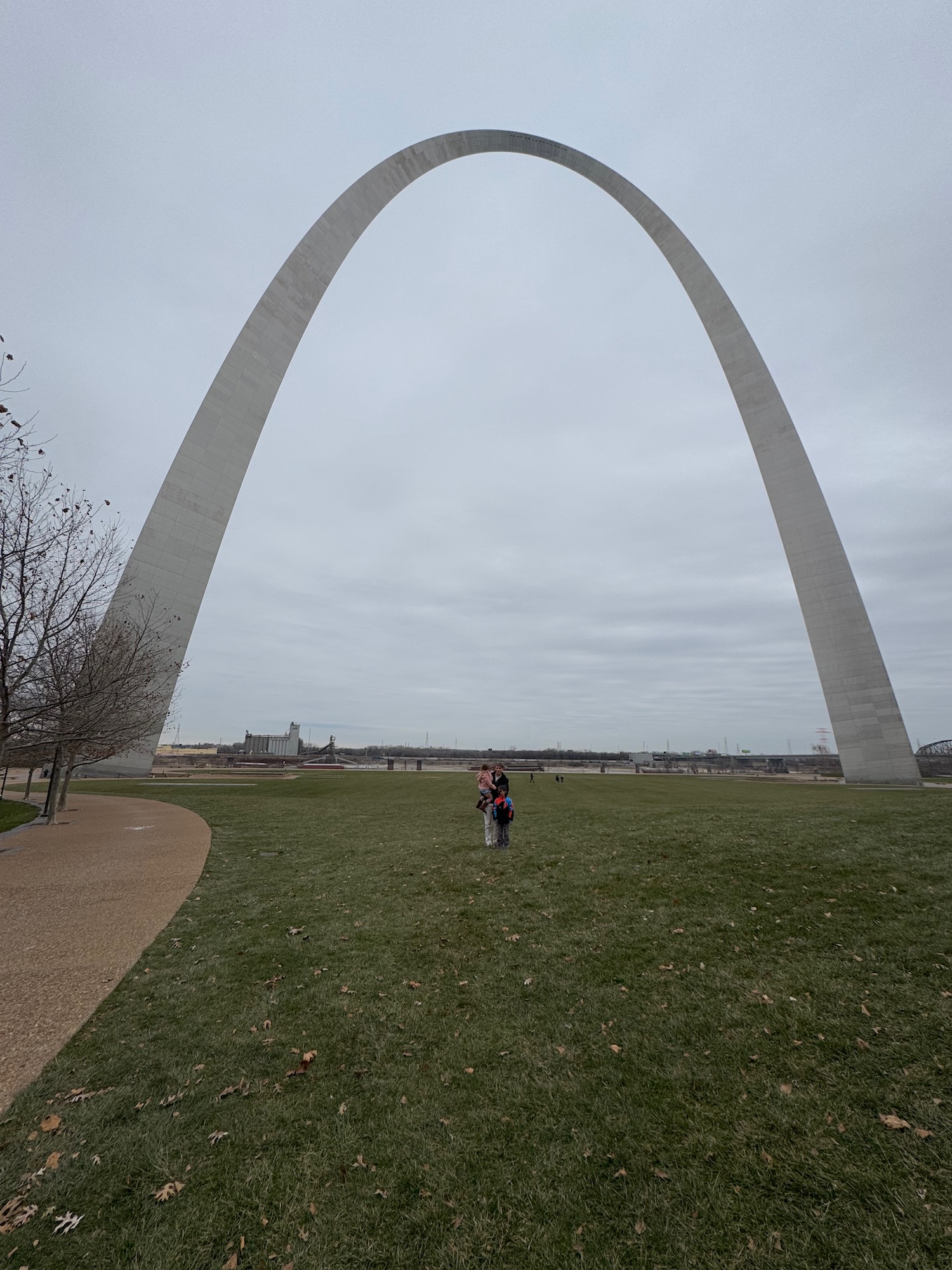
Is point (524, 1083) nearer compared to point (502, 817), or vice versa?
point (524, 1083)

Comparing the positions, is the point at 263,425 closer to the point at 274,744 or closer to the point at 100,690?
the point at 100,690

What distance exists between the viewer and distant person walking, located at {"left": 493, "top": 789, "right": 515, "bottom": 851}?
1225 cm

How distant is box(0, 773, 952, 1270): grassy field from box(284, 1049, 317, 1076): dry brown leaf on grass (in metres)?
0.06

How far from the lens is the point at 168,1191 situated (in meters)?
3.63

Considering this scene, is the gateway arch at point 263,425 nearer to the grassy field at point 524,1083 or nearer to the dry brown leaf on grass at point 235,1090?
the grassy field at point 524,1083

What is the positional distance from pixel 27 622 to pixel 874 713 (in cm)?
3645

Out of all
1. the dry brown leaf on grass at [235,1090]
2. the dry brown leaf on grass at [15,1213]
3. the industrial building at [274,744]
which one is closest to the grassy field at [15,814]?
the dry brown leaf on grass at [235,1090]

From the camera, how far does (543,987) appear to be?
6332 millimetres

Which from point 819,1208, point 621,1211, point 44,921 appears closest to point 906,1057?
point 819,1208

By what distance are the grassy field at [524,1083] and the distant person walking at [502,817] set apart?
275 cm

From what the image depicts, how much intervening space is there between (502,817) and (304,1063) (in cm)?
757

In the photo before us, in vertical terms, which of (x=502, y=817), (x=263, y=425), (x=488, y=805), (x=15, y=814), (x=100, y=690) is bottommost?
(x=15, y=814)

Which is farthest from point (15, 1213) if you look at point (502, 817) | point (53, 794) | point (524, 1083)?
point (53, 794)

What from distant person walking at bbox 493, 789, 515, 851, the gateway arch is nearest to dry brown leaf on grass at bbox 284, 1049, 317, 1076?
distant person walking at bbox 493, 789, 515, 851
